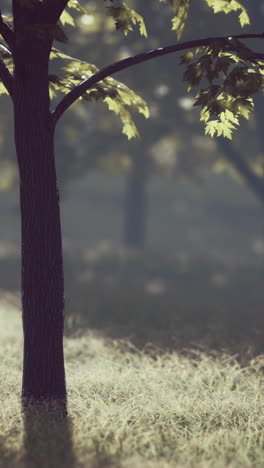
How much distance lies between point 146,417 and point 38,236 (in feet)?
6.87

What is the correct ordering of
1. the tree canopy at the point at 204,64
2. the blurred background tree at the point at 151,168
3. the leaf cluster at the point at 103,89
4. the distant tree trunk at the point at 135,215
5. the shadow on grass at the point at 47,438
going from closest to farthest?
1. the shadow on grass at the point at 47,438
2. the tree canopy at the point at 204,64
3. the leaf cluster at the point at 103,89
4. the blurred background tree at the point at 151,168
5. the distant tree trunk at the point at 135,215

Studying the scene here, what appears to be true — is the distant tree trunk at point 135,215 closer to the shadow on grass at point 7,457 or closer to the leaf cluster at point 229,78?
the leaf cluster at point 229,78

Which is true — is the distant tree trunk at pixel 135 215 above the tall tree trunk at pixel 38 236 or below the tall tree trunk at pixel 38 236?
above

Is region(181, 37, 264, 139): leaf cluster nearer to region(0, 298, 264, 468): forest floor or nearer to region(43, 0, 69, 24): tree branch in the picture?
region(43, 0, 69, 24): tree branch

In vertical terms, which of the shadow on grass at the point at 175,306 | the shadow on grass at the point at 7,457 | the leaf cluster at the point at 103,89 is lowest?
the shadow on grass at the point at 7,457

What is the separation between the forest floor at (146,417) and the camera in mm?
4707

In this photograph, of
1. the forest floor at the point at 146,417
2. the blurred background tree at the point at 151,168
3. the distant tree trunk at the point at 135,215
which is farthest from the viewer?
the distant tree trunk at the point at 135,215

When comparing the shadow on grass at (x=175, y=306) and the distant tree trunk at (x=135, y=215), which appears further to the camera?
the distant tree trunk at (x=135, y=215)

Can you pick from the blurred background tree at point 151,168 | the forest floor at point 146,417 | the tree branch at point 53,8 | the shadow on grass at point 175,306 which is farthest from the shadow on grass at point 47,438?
the blurred background tree at point 151,168

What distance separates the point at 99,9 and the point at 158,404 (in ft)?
41.7

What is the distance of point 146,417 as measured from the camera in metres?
5.59

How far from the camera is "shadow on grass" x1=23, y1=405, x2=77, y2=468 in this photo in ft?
15.1

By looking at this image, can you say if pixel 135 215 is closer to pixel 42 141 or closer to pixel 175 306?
pixel 175 306

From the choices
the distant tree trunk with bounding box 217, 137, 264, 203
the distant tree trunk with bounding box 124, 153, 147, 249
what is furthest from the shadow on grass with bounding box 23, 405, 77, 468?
the distant tree trunk with bounding box 124, 153, 147, 249
